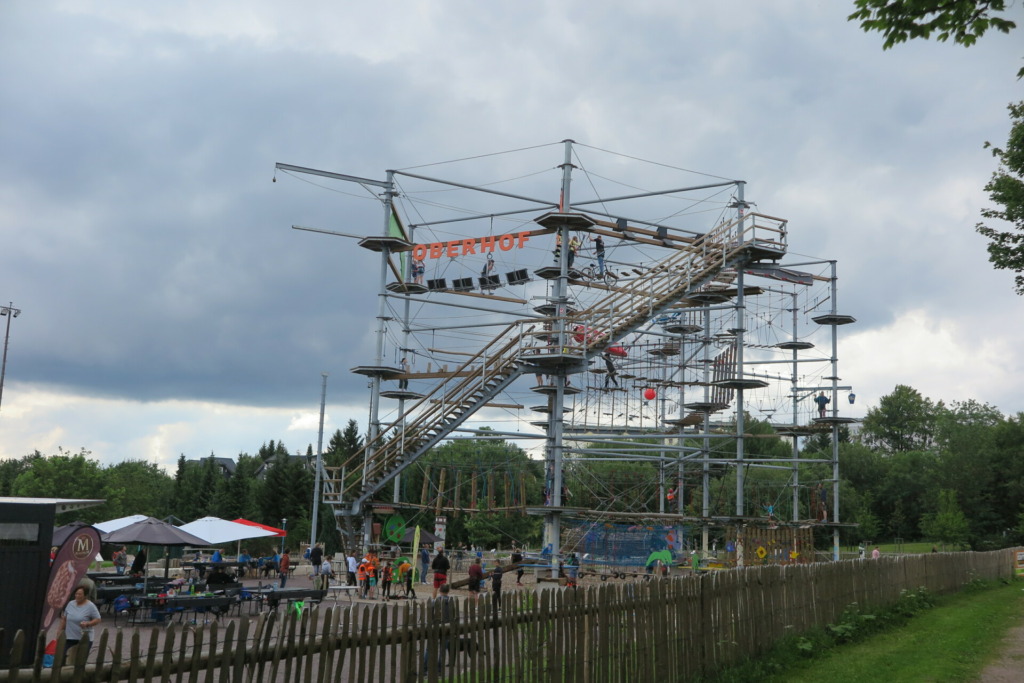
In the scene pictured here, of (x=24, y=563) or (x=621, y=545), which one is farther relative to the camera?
(x=621, y=545)

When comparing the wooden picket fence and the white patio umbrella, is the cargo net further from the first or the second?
the wooden picket fence

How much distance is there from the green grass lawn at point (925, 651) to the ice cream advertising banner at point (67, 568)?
33.1ft

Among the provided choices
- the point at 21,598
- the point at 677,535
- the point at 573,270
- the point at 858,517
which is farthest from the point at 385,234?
the point at 858,517

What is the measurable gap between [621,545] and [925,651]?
17898 mm

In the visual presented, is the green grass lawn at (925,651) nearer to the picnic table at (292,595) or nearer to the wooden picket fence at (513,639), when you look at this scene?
the wooden picket fence at (513,639)

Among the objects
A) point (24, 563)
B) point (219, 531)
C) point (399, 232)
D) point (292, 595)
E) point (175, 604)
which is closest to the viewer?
point (24, 563)

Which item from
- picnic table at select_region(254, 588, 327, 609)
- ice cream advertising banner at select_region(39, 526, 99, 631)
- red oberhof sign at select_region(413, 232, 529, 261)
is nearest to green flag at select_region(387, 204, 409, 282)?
red oberhof sign at select_region(413, 232, 529, 261)

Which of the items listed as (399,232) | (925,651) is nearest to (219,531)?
(399,232)

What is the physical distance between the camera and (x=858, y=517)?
250 ft

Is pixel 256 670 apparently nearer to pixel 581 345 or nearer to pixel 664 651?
pixel 664 651

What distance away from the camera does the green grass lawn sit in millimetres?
13508

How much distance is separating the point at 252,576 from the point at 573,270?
1851 cm

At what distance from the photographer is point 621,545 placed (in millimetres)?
33125

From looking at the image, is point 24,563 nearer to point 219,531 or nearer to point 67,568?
point 67,568
